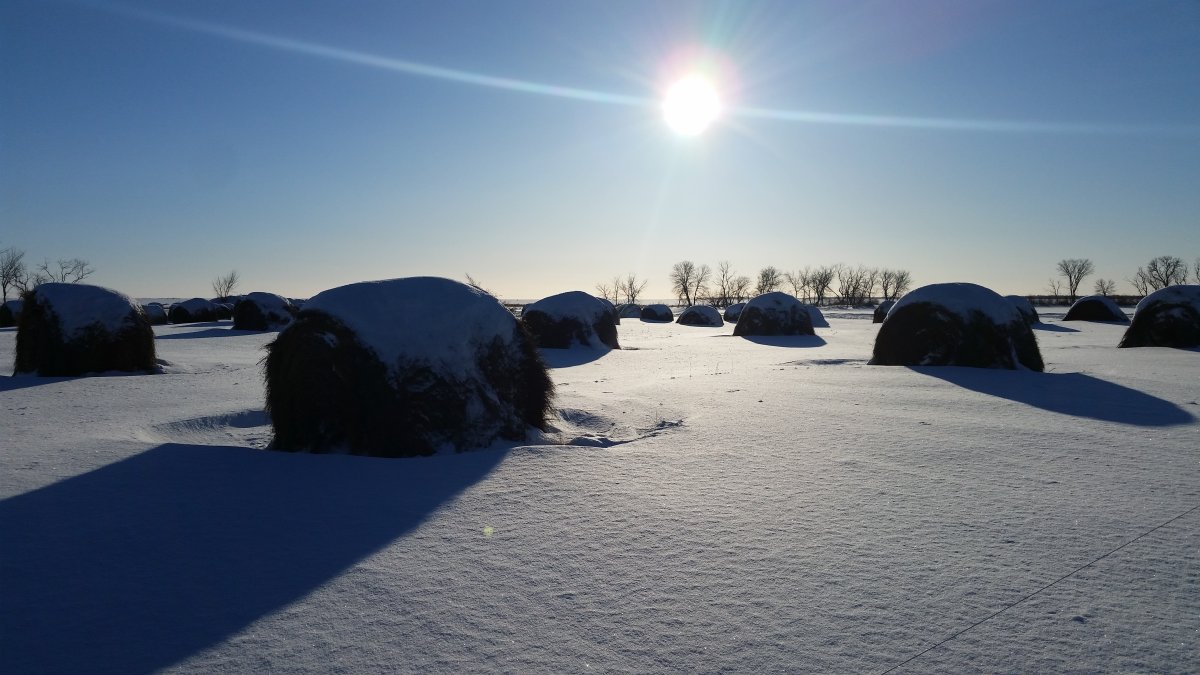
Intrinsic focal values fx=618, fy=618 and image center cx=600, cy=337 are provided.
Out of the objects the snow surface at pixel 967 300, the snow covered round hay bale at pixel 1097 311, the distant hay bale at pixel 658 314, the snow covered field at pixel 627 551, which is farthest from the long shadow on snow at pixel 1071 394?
the distant hay bale at pixel 658 314

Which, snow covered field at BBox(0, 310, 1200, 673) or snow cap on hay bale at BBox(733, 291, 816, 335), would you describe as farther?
snow cap on hay bale at BBox(733, 291, 816, 335)

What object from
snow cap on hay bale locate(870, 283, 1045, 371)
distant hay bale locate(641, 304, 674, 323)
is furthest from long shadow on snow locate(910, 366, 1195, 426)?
distant hay bale locate(641, 304, 674, 323)

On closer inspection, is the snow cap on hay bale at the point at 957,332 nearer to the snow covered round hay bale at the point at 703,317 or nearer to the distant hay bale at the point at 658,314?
the snow covered round hay bale at the point at 703,317

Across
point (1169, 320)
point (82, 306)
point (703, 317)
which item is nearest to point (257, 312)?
point (82, 306)

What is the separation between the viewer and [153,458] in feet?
14.9

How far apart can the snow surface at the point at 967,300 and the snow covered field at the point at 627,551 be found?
185 inches

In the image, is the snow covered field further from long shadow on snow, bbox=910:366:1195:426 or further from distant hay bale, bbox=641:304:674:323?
distant hay bale, bbox=641:304:674:323

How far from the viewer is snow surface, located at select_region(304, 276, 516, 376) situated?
539 cm

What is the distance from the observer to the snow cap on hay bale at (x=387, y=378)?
521 cm

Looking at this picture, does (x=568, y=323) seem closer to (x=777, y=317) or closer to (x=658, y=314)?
(x=777, y=317)

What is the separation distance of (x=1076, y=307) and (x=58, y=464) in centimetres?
3774

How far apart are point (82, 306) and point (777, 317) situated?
67.4ft

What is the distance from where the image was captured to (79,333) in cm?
1064

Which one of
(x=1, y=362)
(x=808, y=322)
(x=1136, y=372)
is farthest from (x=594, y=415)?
(x=808, y=322)
